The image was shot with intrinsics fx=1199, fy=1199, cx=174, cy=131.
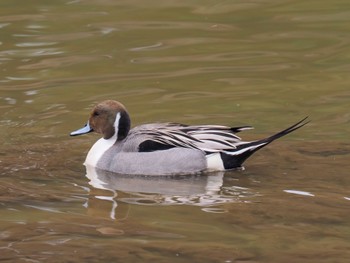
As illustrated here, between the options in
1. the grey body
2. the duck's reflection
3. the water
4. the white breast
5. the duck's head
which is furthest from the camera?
the duck's head

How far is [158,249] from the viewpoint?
7.85 m

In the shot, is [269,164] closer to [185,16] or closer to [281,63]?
[281,63]

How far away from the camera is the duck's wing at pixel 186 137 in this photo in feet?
33.8

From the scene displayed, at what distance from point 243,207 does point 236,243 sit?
0.99 m

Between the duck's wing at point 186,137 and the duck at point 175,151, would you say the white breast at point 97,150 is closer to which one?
the duck at point 175,151

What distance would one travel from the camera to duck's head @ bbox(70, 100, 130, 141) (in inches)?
417

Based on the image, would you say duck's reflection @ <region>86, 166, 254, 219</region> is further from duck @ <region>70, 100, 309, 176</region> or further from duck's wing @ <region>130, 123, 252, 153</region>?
duck's wing @ <region>130, 123, 252, 153</region>

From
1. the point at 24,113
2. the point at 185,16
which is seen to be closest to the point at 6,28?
the point at 185,16

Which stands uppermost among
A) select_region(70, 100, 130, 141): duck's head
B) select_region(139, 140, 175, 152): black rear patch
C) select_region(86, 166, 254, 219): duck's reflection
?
select_region(70, 100, 130, 141): duck's head

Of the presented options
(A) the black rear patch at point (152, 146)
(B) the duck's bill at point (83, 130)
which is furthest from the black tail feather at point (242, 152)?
(B) the duck's bill at point (83, 130)

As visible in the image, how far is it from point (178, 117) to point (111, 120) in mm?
1536

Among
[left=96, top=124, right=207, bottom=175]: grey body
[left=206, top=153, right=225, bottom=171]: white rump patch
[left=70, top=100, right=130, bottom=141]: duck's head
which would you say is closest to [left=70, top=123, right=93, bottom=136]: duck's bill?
[left=70, top=100, right=130, bottom=141]: duck's head

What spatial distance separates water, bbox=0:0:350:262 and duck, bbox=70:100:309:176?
0.47 ft

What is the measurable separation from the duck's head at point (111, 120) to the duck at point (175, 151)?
11 cm
